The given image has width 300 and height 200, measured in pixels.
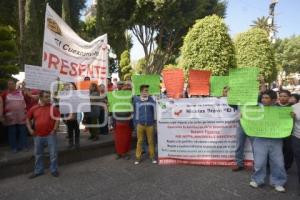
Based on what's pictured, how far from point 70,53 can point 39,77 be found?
1.07 m

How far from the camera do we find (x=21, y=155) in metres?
7.80

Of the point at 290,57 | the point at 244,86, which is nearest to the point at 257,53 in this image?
the point at 244,86

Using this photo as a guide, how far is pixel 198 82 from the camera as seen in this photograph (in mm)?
9391

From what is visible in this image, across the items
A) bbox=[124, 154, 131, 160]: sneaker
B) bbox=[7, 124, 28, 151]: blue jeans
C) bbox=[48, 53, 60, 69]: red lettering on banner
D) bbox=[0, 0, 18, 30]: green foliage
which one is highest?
bbox=[0, 0, 18, 30]: green foliage

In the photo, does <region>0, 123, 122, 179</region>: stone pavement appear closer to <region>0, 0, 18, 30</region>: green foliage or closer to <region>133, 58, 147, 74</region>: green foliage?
<region>0, 0, 18, 30</region>: green foliage

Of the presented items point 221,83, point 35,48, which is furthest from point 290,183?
A: point 35,48

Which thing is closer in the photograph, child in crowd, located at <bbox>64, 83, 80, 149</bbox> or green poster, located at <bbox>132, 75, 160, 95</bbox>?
child in crowd, located at <bbox>64, 83, 80, 149</bbox>

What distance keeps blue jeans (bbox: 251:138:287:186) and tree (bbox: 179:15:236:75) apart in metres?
12.1

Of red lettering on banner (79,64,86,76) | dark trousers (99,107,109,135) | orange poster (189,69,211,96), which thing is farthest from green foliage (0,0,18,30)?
orange poster (189,69,211,96)

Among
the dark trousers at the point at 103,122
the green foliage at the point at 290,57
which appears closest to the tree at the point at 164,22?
the dark trousers at the point at 103,122

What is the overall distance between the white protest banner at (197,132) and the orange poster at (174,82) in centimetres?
121

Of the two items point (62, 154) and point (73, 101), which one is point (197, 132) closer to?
point (73, 101)

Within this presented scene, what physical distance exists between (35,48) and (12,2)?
11121 millimetres

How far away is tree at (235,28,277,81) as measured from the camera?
26.5 m
